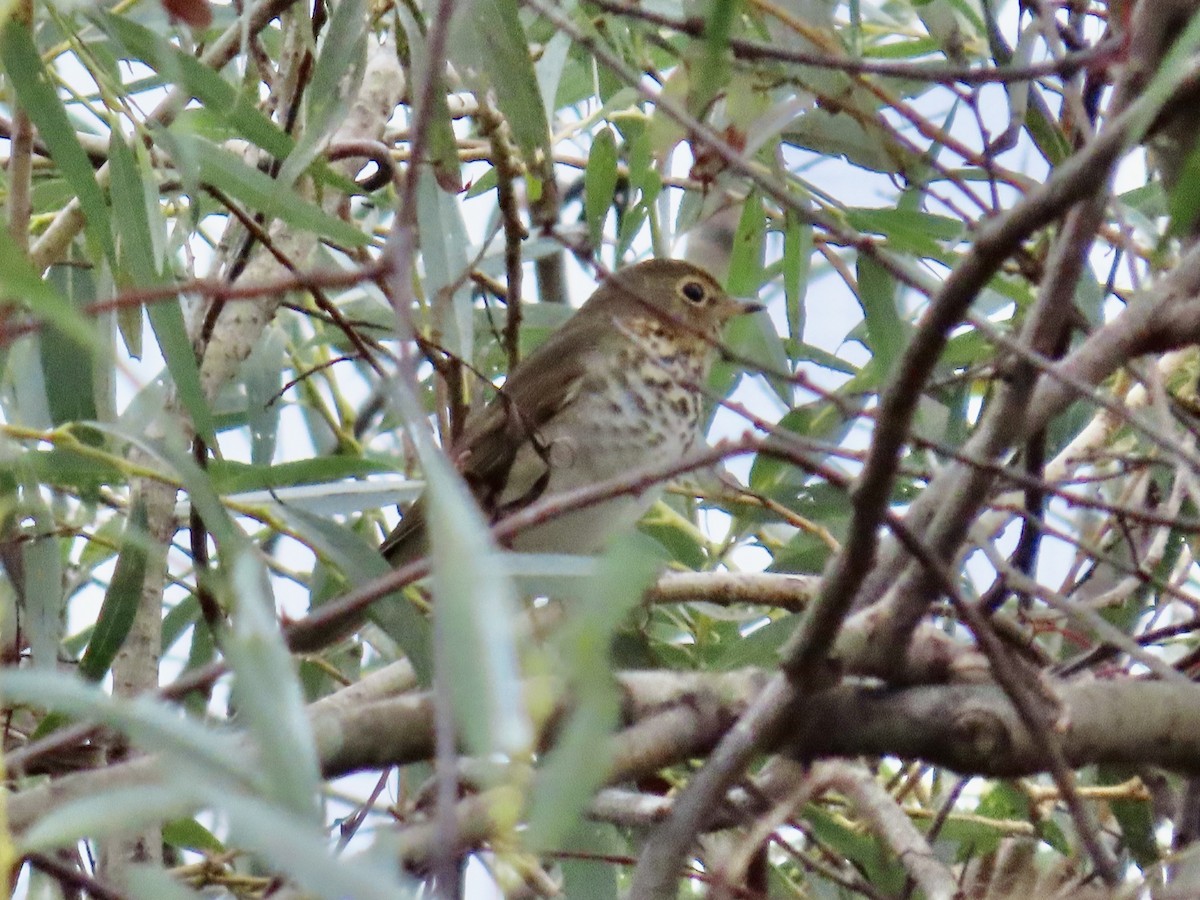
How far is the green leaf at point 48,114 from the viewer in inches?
83.3

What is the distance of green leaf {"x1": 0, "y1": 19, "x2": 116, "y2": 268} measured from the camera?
212 cm

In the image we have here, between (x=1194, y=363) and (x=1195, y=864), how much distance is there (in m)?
1.52

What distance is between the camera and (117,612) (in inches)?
93.2

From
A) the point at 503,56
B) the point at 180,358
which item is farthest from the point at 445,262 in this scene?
the point at 180,358

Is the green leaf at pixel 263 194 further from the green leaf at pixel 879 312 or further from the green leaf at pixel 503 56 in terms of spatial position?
the green leaf at pixel 879 312

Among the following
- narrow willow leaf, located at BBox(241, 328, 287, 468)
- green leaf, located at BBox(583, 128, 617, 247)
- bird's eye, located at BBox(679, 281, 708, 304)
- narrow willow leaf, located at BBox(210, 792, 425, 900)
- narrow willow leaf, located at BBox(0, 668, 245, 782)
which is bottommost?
narrow willow leaf, located at BBox(210, 792, 425, 900)

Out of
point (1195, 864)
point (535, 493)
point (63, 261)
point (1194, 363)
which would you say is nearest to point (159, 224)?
point (63, 261)

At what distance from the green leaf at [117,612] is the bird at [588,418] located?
A: 0.73 metres

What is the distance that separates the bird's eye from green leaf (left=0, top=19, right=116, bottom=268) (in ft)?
5.68

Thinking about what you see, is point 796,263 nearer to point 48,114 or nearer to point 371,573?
point 371,573

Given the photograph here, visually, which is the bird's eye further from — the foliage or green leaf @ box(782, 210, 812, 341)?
green leaf @ box(782, 210, 812, 341)

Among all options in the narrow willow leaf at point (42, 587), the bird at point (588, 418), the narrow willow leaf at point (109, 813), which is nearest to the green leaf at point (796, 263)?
the bird at point (588, 418)

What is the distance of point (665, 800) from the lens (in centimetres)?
196

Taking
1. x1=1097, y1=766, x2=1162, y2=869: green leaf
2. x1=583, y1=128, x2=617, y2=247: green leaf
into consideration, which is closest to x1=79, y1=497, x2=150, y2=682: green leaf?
x1=583, y1=128, x2=617, y2=247: green leaf
